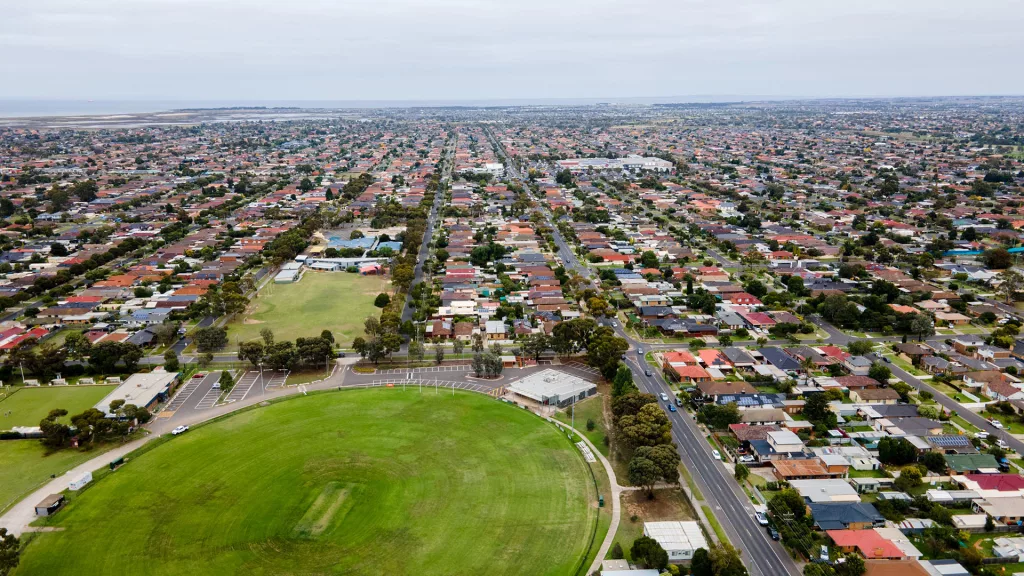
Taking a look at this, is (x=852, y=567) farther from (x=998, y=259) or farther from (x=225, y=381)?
(x=998, y=259)

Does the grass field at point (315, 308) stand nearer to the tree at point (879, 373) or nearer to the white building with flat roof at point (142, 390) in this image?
the white building with flat roof at point (142, 390)

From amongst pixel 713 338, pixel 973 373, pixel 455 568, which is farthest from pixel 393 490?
pixel 973 373

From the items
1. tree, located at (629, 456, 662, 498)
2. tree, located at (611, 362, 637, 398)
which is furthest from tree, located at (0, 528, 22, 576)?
tree, located at (611, 362, 637, 398)

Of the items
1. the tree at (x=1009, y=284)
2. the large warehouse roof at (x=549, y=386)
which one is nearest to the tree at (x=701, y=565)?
the large warehouse roof at (x=549, y=386)

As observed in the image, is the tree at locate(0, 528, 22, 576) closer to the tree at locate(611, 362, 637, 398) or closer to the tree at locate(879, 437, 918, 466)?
the tree at locate(611, 362, 637, 398)

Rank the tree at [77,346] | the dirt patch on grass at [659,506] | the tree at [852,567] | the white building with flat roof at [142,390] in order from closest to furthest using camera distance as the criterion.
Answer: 1. the tree at [852,567]
2. the dirt patch on grass at [659,506]
3. the white building with flat roof at [142,390]
4. the tree at [77,346]

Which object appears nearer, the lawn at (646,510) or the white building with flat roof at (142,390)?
the lawn at (646,510)

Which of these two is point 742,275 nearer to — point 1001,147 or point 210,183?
point 210,183
